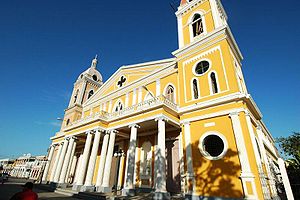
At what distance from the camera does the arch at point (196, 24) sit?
16331 millimetres

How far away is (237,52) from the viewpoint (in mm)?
15320

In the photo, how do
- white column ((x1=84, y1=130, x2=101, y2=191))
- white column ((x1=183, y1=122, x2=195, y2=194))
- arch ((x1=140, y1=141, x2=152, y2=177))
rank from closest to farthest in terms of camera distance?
white column ((x1=183, y1=122, x2=195, y2=194))
white column ((x1=84, y1=130, x2=101, y2=191))
arch ((x1=140, y1=141, x2=152, y2=177))

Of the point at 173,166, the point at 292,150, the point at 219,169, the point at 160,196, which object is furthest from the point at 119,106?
the point at 292,150

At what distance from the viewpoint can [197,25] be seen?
16.8 m

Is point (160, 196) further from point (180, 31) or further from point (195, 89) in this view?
point (180, 31)

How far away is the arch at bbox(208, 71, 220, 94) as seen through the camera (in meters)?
12.7

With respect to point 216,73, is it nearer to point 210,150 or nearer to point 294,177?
point 210,150

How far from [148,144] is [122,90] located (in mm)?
7521

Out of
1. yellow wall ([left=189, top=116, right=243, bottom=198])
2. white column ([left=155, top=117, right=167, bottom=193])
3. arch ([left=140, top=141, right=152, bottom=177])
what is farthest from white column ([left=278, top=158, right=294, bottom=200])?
arch ([left=140, top=141, right=152, bottom=177])

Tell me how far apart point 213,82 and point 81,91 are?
2311 cm

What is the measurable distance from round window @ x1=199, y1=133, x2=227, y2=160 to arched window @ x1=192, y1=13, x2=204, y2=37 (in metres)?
10.1

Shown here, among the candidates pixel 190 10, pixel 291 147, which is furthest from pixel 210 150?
pixel 291 147

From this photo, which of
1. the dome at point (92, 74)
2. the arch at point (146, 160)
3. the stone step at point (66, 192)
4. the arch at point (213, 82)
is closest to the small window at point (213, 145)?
the arch at point (213, 82)

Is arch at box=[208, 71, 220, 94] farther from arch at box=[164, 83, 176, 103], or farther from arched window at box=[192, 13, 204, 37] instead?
arched window at box=[192, 13, 204, 37]
